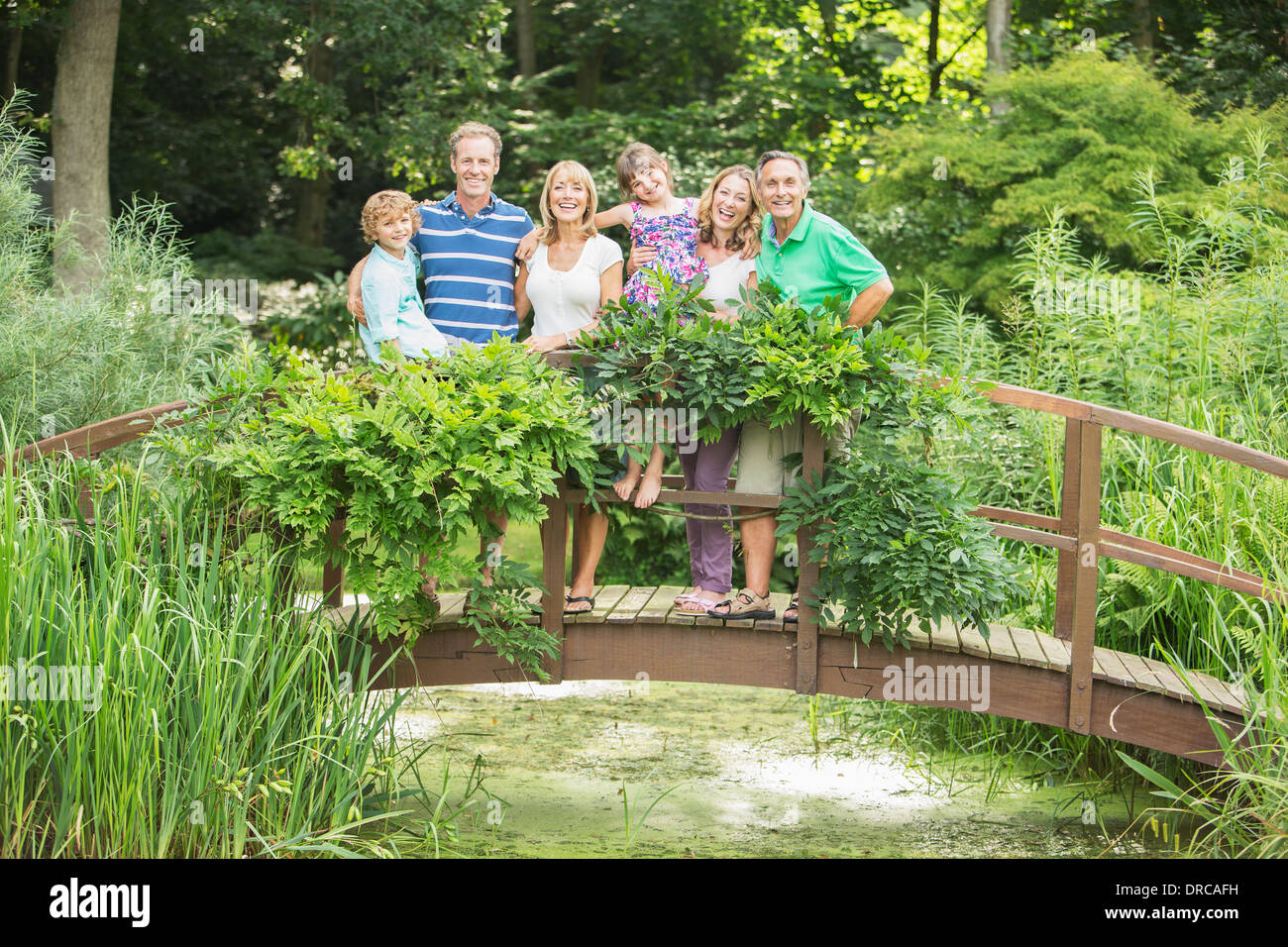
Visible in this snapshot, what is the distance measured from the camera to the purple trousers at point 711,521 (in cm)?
501

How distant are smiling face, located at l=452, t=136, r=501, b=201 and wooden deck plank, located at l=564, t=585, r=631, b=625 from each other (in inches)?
65.8

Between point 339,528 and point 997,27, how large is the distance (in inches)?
372

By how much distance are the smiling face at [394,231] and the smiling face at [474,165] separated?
0.24 meters

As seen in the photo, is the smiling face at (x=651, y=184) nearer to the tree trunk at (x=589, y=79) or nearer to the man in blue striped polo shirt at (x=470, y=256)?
the man in blue striped polo shirt at (x=470, y=256)

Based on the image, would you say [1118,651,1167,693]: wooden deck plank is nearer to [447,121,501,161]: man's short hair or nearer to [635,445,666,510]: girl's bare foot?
[635,445,666,510]: girl's bare foot

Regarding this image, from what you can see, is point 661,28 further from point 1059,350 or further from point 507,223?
point 507,223

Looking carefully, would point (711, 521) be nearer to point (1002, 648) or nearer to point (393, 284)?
point (1002, 648)

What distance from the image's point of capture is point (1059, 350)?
22.9ft

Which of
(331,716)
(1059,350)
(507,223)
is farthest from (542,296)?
(1059,350)

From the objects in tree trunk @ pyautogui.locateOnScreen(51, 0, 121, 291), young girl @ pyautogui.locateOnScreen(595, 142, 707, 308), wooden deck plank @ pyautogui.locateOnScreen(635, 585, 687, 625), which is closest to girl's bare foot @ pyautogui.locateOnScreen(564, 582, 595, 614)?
wooden deck plank @ pyautogui.locateOnScreen(635, 585, 687, 625)

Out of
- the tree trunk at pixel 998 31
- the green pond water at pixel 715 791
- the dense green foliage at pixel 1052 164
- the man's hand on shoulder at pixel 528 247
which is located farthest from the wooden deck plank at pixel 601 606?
the tree trunk at pixel 998 31

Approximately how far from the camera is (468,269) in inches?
199

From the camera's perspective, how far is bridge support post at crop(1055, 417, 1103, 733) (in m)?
4.78
